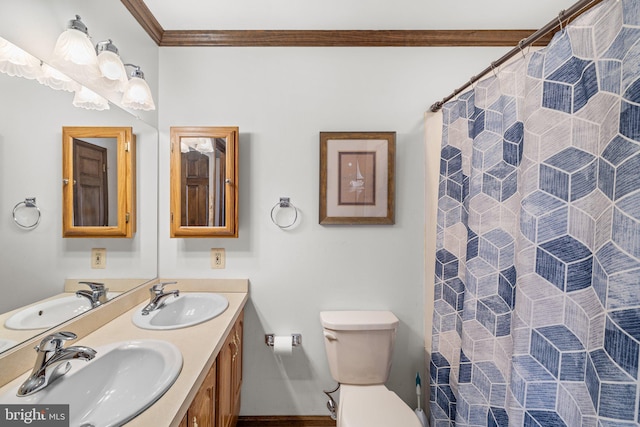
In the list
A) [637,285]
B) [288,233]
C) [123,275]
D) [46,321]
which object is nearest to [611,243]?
[637,285]

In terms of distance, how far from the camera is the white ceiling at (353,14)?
1540 millimetres

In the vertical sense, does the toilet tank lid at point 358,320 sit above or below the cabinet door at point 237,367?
above

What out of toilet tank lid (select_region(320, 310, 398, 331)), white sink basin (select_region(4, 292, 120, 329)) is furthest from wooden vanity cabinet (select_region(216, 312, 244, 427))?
white sink basin (select_region(4, 292, 120, 329))

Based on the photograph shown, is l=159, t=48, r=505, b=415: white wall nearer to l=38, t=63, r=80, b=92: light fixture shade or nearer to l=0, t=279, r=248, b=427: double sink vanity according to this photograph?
l=0, t=279, r=248, b=427: double sink vanity

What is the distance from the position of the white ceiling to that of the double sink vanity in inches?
62.1

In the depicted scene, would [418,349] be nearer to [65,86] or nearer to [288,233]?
[288,233]

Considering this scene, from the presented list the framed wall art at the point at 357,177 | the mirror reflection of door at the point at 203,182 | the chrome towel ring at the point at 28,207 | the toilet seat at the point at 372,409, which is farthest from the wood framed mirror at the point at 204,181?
the toilet seat at the point at 372,409

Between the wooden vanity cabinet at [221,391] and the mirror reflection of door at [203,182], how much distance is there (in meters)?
0.67

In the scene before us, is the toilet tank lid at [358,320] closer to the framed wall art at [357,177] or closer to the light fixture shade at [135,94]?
the framed wall art at [357,177]

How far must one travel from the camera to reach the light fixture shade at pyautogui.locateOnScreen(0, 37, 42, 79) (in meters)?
0.87

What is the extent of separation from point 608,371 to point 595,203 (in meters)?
0.41

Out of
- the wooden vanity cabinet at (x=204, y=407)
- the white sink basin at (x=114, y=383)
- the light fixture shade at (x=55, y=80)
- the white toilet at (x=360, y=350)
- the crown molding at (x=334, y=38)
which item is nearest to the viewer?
the white sink basin at (x=114, y=383)

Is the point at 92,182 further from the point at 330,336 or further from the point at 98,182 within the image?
the point at 330,336

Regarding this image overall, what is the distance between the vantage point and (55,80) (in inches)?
41.7
